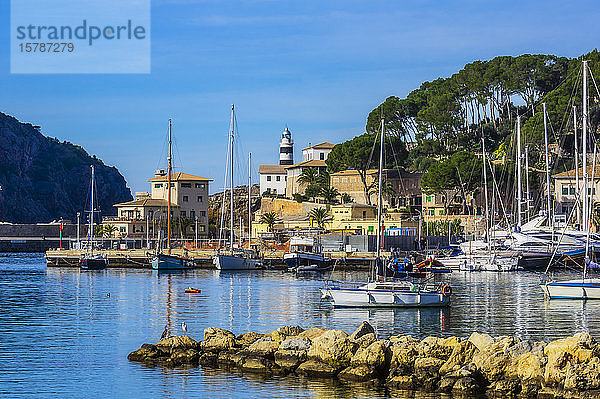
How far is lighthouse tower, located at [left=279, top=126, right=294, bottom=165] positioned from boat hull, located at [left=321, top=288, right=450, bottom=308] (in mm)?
114751

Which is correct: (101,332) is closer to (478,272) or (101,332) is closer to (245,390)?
(245,390)

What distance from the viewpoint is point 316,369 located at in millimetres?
26766

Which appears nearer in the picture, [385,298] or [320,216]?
[385,298]

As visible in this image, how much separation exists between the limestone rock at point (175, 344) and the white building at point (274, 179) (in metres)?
116

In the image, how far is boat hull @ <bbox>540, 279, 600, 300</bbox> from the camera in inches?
1849

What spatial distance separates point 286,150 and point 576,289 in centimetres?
11408

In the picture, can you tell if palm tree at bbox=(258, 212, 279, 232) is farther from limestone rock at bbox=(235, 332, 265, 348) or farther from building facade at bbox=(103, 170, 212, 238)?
limestone rock at bbox=(235, 332, 265, 348)

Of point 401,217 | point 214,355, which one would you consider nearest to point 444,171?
point 401,217

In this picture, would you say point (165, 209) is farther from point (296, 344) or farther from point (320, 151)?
point (296, 344)

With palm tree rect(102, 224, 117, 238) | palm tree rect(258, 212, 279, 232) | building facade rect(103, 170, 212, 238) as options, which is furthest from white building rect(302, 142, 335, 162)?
palm tree rect(102, 224, 117, 238)

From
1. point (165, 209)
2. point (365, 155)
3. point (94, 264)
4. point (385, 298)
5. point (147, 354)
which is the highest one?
point (365, 155)

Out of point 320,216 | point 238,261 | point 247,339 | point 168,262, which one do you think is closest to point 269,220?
point 320,216

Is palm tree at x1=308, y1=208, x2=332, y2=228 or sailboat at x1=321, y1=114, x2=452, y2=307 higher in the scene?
palm tree at x1=308, y1=208, x2=332, y2=228

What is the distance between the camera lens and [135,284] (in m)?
63.9
